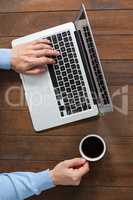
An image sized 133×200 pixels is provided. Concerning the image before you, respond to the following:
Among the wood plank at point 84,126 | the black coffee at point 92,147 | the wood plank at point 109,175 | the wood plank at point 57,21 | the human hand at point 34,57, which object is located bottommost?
the wood plank at point 109,175

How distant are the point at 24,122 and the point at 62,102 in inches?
5.7

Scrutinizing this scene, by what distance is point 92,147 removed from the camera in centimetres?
120

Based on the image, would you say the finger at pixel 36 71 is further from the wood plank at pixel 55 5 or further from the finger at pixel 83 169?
the finger at pixel 83 169

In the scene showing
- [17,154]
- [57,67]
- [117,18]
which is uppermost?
[117,18]

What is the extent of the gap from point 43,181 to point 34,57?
1.27 feet

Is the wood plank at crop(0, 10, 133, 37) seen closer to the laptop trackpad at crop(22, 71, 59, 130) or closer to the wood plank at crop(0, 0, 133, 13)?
the wood plank at crop(0, 0, 133, 13)

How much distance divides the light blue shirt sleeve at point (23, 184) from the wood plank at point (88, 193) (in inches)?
2.0

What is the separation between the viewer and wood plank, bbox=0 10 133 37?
1279mm

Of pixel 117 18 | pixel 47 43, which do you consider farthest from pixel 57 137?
pixel 117 18

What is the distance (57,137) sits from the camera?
1261 mm

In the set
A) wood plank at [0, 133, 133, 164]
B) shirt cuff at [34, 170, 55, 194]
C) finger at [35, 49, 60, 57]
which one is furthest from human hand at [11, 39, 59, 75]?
shirt cuff at [34, 170, 55, 194]

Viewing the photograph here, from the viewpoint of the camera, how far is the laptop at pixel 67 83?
4.00 ft

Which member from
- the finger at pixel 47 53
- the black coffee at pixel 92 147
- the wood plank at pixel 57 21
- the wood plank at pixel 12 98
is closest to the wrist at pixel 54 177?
the black coffee at pixel 92 147

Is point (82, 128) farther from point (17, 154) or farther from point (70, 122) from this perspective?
point (17, 154)
